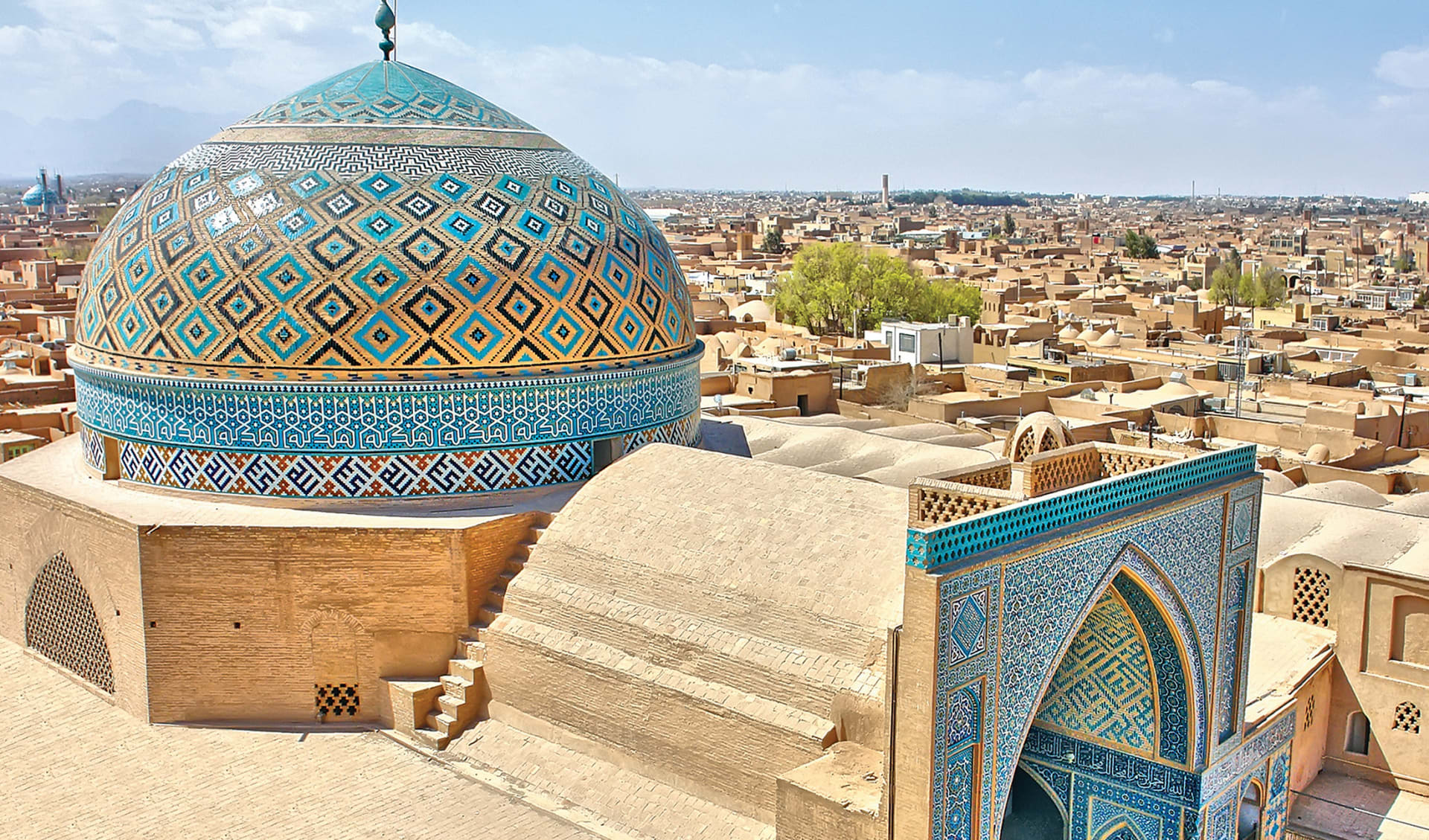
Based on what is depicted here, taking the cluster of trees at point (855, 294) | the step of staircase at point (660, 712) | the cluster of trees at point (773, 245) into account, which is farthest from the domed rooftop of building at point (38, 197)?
the step of staircase at point (660, 712)

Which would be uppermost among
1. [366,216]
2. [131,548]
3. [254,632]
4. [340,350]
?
[366,216]

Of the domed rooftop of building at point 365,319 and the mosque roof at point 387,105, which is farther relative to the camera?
the mosque roof at point 387,105

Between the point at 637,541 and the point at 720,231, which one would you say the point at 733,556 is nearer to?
the point at 637,541

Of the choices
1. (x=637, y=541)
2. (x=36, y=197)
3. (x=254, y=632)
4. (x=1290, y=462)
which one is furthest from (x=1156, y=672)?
(x=36, y=197)

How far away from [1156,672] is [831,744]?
1.86 m

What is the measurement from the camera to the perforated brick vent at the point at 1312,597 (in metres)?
8.64

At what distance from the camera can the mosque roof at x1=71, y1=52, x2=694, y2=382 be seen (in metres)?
8.34

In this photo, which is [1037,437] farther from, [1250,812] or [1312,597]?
[1312,597]

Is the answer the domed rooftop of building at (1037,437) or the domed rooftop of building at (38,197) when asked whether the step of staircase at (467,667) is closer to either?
the domed rooftop of building at (1037,437)

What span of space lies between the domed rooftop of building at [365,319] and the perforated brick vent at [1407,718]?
4.85 m

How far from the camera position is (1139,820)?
7.02 metres

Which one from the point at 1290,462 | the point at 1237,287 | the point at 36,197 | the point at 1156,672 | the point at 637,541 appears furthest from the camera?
the point at 36,197

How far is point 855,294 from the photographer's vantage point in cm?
2945

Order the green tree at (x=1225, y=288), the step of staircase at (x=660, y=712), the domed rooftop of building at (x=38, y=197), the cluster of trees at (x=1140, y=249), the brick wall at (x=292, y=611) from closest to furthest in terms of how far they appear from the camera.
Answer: the step of staircase at (x=660, y=712) → the brick wall at (x=292, y=611) → the green tree at (x=1225, y=288) → the cluster of trees at (x=1140, y=249) → the domed rooftop of building at (x=38, y=197)
